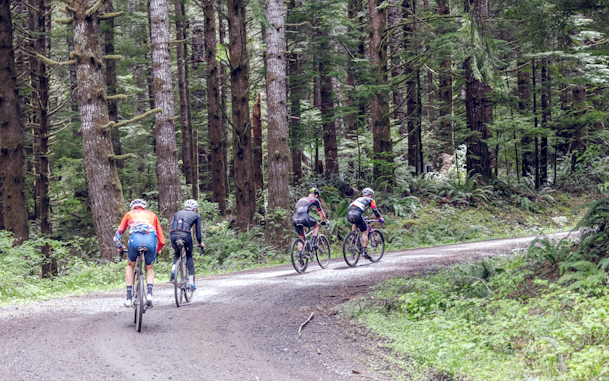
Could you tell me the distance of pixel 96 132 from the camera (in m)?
14.0

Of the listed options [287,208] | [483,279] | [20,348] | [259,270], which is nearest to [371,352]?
[483,279]

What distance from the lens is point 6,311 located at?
8.78m

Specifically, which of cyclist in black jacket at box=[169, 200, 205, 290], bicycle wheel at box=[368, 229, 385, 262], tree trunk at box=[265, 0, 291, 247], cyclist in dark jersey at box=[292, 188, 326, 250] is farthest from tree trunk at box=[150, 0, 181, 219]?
cyclist in black jacket at box=[169, 200, 205, 290]

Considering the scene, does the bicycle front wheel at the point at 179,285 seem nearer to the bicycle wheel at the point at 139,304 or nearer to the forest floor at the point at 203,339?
the forest floor at the point at 203,339

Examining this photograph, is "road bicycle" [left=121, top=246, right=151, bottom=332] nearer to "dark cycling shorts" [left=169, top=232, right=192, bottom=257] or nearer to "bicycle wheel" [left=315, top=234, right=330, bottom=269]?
"dark cycling shorts" [left=169, top=232, right=192, bottom=257]

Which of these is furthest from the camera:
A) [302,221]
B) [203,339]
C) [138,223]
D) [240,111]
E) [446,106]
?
[446,106]

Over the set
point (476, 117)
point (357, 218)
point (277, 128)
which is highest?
point (476, 117)

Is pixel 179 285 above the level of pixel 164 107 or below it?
below

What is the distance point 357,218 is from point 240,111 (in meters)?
8.09

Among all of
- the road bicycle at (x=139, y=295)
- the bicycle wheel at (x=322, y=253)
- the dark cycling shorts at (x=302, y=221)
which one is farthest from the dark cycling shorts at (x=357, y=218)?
the road bicycle at (x=139, y=295)

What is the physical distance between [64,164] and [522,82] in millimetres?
24050

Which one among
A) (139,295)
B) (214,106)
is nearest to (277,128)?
(214,106)

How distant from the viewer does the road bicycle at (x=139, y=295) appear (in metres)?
7.42

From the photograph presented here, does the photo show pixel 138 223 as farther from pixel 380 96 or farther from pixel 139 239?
pixel 380 96
